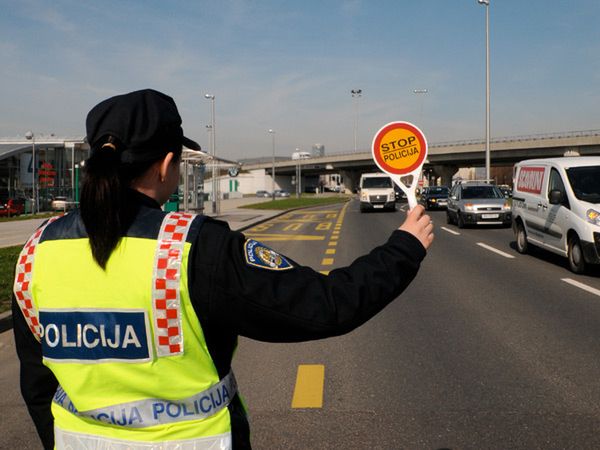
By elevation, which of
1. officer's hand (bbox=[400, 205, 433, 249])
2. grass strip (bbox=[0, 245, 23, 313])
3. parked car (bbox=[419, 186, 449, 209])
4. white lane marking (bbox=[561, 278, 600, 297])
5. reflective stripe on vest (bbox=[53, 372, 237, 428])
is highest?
parked car (bbox=[419, 186, 449, 209])

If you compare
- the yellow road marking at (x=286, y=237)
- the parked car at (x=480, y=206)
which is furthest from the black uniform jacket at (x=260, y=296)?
the parked car at (x=480, y=206)

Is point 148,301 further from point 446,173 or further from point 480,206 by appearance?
point 446,173

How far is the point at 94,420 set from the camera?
4.56ft

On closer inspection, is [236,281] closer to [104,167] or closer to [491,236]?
[104,167]

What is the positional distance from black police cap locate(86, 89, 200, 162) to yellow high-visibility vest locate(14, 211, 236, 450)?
0.56ft

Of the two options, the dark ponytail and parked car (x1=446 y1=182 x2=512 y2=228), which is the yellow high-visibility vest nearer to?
the dark ponytail

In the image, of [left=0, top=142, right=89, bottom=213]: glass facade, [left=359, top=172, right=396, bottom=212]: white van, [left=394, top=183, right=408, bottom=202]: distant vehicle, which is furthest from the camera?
[left=0, top=142, right=89, bottom=213]: glass facade

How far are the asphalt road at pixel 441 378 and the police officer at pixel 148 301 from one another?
7.37 ft

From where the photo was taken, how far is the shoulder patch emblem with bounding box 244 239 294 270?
1357 mm

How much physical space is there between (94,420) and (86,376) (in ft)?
0.35

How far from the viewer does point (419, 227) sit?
5.24 feet

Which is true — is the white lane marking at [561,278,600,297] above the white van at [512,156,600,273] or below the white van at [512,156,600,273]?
below

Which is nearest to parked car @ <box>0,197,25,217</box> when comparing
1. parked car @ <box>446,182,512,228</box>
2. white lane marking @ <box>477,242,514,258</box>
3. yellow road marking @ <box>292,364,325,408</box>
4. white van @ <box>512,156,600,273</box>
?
parked car @ <box>446,182,512,228</box>

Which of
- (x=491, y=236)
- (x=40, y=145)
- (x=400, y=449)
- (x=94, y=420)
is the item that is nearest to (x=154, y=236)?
(x=94, y=420)
